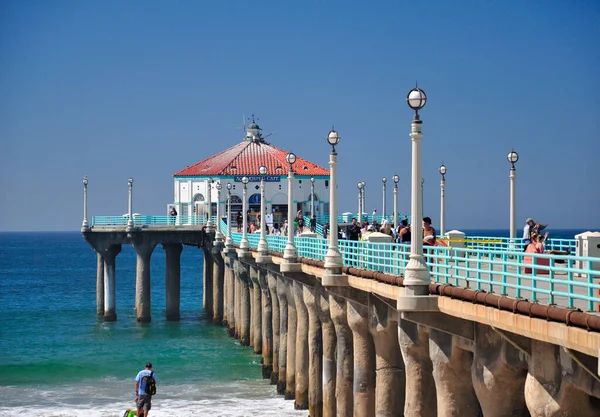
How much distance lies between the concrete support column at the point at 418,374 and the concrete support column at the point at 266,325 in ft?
68.5

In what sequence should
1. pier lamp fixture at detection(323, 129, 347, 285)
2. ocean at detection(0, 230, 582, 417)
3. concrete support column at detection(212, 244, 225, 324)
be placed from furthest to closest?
concrete support column at detection(212, 244, 225, 324) → ocean at detection(0, 230, 582, 417) → pier lamp fixture at detection(323, 129, 347, 285)

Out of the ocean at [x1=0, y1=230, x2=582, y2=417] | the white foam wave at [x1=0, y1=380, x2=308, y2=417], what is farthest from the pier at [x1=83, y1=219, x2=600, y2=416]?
the ocean at [x1=0, y1=230, x2=582, y2=417]

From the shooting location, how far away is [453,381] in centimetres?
1812

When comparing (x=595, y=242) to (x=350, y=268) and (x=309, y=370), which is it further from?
(x=309, y=370)

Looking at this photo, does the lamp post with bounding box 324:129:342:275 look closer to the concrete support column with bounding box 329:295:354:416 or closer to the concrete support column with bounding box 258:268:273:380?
the concrete support column with bounding box 329:295:354:416

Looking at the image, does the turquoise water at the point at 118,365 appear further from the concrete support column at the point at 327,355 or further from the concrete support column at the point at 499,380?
the concrete support column at the point at 499,380

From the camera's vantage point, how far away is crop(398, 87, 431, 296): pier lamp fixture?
17453 mm

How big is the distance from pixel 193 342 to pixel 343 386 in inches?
1065

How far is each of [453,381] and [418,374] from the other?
184cm

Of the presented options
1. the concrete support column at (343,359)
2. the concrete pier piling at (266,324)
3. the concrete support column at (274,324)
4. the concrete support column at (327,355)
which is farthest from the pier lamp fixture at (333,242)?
the concrete pier piling at (266,324)

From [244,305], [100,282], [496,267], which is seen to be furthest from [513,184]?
[100,282]

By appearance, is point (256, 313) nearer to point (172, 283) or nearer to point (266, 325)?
point (266, 325)

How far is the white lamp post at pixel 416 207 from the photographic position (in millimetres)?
17438

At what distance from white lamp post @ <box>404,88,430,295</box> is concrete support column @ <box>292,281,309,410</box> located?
14.9m
